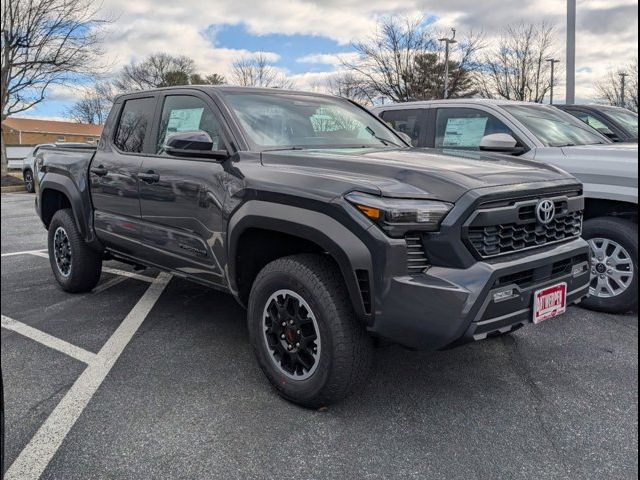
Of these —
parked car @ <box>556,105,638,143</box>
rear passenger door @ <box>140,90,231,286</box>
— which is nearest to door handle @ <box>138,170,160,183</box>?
rear passenger door @ <box>140,90,231,286</box>

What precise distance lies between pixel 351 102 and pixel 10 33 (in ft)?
65.8

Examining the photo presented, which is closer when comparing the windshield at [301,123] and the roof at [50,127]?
the windshield at [301,123]

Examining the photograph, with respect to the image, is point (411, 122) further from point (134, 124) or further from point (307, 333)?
point (307, 333)

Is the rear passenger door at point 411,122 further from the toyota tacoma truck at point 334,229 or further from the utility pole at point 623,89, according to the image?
Result: the utility pole at point 623,89

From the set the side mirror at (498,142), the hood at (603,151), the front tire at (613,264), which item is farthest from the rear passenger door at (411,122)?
the front tire at (613,264)

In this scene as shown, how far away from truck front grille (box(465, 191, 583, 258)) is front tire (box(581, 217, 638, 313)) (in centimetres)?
152

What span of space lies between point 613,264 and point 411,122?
2793 millimetres

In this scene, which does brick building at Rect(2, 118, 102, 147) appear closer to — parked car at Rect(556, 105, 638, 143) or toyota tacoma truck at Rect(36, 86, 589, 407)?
parked car at Rect(556, 105, 638, 143)

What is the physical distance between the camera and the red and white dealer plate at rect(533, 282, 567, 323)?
275cm

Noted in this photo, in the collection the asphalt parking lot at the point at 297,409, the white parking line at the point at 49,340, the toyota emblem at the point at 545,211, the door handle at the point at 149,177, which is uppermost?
the door handle at the point at 149,177

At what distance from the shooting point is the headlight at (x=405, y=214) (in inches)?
98.8

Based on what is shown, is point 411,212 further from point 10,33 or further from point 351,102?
point 10,33

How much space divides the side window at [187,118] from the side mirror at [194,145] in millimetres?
145

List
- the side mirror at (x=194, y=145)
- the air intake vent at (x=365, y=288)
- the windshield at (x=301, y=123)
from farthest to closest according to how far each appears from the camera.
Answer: the windshield at (x=301, y=123)
the side mirror at (x=194, y=145)
the air intake vent at (x=365, y=288)
